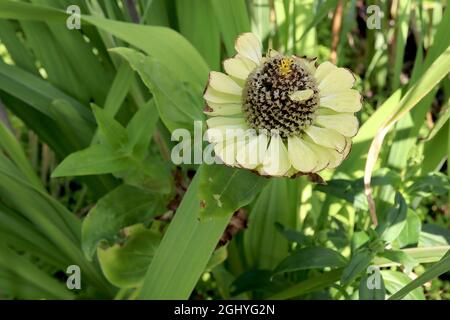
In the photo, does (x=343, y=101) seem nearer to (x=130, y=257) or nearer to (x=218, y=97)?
(x=218, y=97)

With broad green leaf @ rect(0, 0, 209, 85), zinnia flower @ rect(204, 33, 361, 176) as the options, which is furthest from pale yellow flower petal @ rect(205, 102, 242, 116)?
broad green leaf @ rect(0, 0, 209, 85)

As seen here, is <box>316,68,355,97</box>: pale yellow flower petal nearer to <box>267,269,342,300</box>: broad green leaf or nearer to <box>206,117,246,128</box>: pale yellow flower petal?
<box>206,117,246,128</box>: pale yellow flower petal

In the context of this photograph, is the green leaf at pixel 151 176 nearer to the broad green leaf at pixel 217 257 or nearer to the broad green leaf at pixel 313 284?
the broad green leaf at pixel 217 257

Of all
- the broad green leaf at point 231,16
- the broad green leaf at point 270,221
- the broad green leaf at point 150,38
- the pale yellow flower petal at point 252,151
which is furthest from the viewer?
the broad green leaf at point 270,221

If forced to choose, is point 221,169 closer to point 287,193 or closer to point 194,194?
point 194,194

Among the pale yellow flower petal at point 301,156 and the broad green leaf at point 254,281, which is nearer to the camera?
the pale yellow flower petal at point 301,156

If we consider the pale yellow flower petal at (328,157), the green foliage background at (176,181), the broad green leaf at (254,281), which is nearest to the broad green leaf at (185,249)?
the green foliage background at (176,181)
